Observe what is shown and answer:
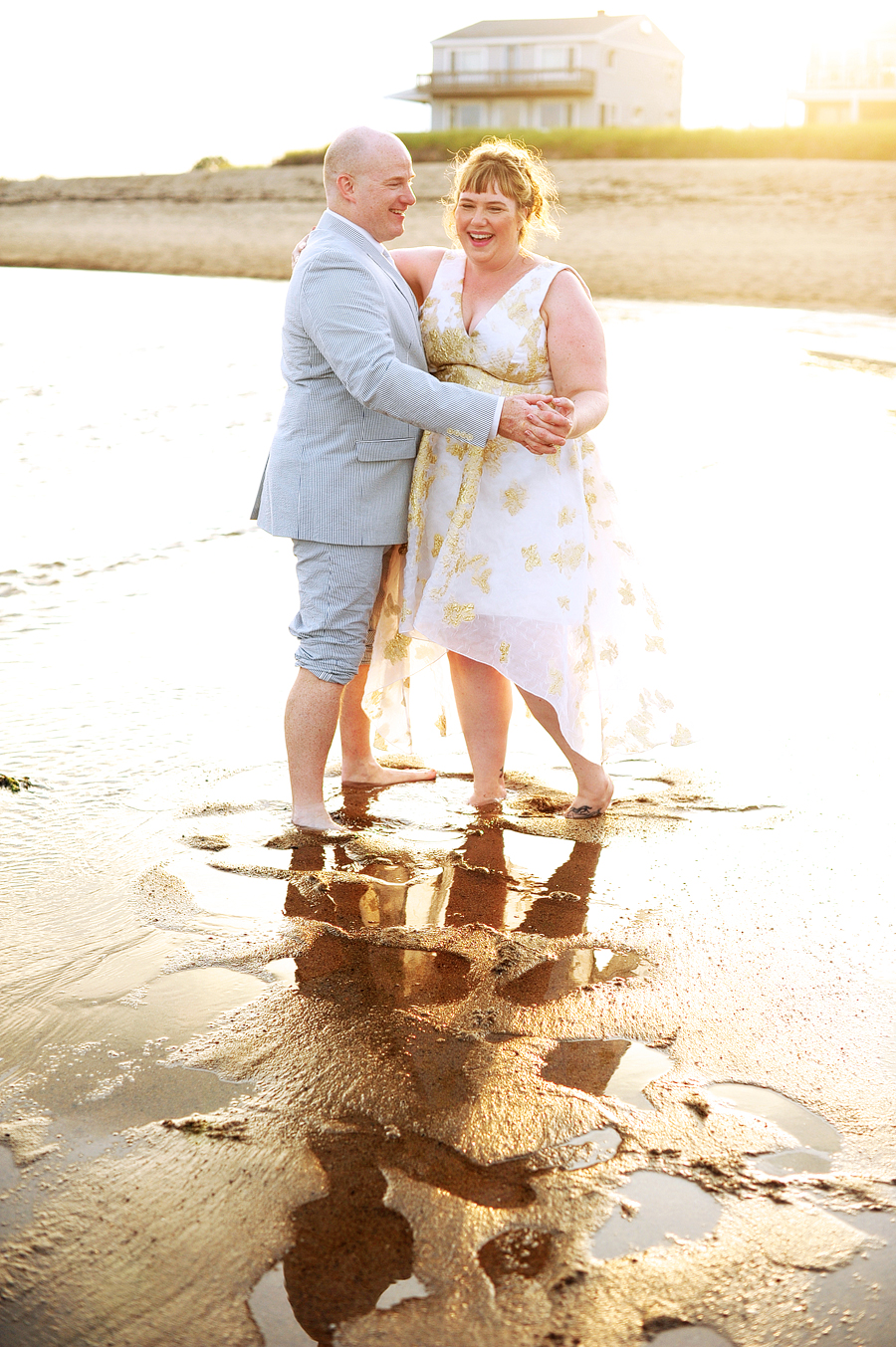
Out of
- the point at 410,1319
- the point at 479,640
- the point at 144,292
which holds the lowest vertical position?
the point at 410,1319

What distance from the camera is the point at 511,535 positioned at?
3311 millimetres

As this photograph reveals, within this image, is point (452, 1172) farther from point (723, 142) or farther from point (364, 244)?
point (723, 142)

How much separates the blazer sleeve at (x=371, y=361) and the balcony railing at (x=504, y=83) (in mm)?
51449

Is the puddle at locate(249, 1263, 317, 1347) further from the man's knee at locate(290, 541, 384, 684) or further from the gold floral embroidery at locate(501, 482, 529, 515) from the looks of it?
the gold floral embroidery at locate(501, 482, 529, 515)

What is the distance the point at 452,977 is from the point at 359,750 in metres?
1.24

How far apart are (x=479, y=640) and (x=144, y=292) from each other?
65.8 feet

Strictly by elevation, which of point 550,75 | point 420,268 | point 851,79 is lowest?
point 420,268

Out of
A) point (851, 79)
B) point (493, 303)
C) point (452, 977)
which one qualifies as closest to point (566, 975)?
point (452, 977)

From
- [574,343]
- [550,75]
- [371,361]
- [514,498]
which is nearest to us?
[371,361]

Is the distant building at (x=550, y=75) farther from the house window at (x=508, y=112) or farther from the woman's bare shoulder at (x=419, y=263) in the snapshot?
the woman's bare shoulder at (x=419, y=263)

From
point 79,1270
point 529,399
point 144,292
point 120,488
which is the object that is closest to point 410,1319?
point 79,1270

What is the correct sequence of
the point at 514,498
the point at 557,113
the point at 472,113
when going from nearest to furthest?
1. the point at 514,498
2. the point at 557,113
3. the point at 472,113

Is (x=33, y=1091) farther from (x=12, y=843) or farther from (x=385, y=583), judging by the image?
(x=385, y=583)

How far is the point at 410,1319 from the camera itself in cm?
164
